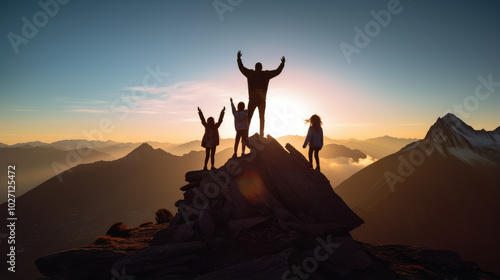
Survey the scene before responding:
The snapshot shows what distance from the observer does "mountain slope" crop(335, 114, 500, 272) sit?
417ft

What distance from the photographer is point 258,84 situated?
16.1 metres

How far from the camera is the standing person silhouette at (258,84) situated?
16094 millimetres

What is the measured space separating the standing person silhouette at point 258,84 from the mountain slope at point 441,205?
144 meters

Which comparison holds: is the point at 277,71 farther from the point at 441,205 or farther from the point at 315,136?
the point at 441,205

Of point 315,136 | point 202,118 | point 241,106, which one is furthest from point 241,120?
point 315,136

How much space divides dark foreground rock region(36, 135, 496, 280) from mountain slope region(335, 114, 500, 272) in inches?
5588

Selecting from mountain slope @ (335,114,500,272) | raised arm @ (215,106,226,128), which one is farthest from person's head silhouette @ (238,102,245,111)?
mountain slope @ (335,114,500,272)

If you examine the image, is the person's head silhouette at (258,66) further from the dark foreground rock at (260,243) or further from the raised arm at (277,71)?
the dark foreground rock at (260,243)

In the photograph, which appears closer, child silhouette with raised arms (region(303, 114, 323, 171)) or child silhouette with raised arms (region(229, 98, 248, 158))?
child silhouette with raised arms (region(303, 114, 323, 171))

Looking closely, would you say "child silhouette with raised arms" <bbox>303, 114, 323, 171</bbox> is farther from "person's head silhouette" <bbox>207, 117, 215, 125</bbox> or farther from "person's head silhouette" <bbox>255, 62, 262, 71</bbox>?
"person's head silhouette" <bbox>207, 117, 215, 125</bbox>

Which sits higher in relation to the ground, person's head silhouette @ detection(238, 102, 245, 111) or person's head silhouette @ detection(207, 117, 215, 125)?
person's head silhouette @ detection(238, 102, 245, 111)

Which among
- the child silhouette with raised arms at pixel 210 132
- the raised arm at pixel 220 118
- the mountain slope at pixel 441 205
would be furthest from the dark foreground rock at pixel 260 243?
the mountain slope at pixel 441 205

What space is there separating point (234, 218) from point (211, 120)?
7.74m

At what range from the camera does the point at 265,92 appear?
642 inches
